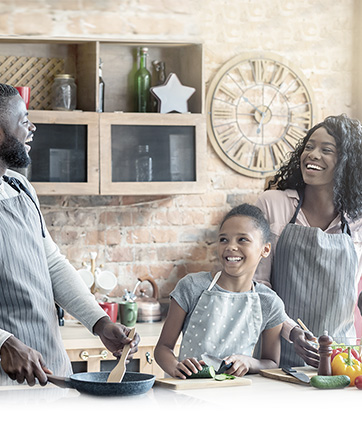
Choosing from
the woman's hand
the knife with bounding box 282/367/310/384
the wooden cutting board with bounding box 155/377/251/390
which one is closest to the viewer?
the wooden cutting board with bounding box 155/377/251/390

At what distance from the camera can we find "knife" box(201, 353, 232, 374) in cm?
197

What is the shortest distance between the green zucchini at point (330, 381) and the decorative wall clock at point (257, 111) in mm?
2328

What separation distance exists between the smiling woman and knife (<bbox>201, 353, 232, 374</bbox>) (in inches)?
15.0

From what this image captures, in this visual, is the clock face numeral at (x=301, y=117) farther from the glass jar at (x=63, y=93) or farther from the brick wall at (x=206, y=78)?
the glass jar at (x=63, y=93)

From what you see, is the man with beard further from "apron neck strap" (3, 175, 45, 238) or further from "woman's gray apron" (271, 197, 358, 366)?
"woman's gray apron" (271, 197, 358, 366)

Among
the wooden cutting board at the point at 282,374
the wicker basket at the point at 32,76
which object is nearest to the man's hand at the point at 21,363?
the wooden cutting board at the point at 282,374

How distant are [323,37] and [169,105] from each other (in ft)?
3.85

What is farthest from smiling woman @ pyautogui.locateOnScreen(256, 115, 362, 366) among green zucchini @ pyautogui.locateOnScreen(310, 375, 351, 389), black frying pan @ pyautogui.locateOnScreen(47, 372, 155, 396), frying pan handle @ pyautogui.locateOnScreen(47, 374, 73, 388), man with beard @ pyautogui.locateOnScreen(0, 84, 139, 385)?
frying pan handle @ pyautogui.locateOnScreen(47, 374, 73, 388)

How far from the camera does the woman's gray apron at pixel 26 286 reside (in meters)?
1.99

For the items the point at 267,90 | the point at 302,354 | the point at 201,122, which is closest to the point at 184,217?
the point at 201,122

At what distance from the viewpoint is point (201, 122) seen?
147 inches

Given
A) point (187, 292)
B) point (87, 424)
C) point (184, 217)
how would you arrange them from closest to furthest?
point (87, 424) < point (187, 292) < point (184, 217)

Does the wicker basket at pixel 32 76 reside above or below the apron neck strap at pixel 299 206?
above

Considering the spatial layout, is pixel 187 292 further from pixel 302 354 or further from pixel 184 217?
pixel 184 217
